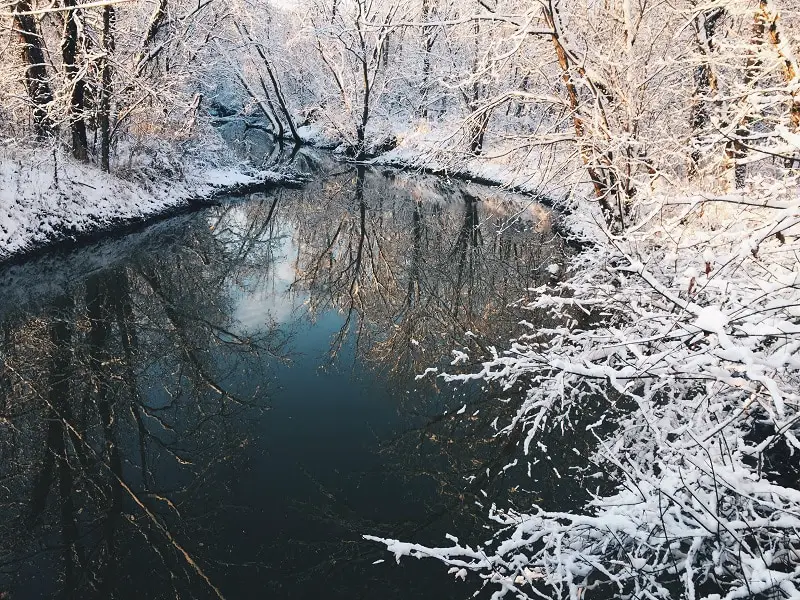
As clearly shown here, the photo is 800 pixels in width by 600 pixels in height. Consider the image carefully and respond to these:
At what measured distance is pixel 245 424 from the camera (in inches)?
255

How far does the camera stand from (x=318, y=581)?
435 centimetres

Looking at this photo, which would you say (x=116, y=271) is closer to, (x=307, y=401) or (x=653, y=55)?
(x=307, y=401)

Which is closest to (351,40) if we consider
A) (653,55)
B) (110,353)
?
(653,55)

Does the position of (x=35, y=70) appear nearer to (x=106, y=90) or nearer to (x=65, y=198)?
(x=106, y=90)

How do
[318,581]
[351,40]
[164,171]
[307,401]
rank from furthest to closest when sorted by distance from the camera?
[351,40] < [164,171] < [307,401] < [318,581]

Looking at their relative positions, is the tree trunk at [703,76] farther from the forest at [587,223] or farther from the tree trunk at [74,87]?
the tree trunk at [74,87]

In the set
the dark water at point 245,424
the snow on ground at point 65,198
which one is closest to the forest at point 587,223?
the snow on ground at point 65,198

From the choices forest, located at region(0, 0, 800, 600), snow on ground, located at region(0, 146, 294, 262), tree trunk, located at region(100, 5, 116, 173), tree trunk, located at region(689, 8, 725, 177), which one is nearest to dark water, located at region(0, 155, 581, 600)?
forest, located at region(0, 0, 800, 600)

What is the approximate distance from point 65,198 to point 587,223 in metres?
12.3

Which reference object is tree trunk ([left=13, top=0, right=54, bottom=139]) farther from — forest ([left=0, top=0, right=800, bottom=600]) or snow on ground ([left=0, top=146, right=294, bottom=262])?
snow on ground ([left=0, top=146, right=294, bottom=262])

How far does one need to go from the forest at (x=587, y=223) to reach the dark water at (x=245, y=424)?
22cm

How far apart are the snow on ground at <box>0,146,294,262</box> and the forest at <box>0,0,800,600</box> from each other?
6 centimetres

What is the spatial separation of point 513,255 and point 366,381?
7.06 m

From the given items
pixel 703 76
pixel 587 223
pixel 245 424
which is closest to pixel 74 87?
pixel 245 424
